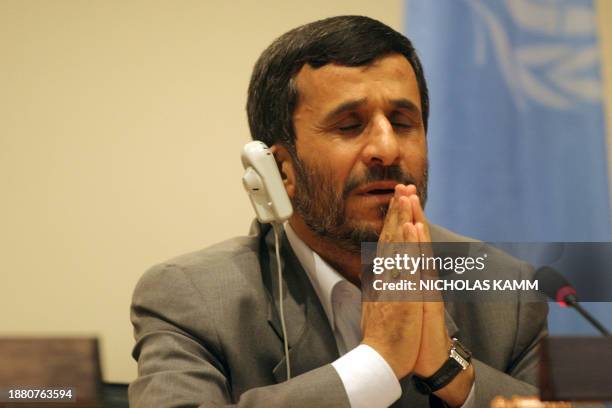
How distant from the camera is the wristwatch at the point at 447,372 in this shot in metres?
1.26

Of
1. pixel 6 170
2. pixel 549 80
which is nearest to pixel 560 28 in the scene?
pixel 549 80

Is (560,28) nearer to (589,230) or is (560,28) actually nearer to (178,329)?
(589,230)

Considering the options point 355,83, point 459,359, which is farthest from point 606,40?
point 459,359

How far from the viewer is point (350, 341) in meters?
1.47

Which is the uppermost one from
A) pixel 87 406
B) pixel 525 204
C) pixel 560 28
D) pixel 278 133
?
pixel 560 28

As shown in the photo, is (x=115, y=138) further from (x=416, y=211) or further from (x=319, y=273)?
(x=416, y=211)

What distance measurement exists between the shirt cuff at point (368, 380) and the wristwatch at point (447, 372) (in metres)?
0.08

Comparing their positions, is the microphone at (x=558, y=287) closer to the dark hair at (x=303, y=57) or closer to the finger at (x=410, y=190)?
the finger at (x=410, y=190)

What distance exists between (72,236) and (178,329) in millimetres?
934

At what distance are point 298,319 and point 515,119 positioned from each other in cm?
79

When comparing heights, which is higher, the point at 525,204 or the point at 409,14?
the point at 409,14

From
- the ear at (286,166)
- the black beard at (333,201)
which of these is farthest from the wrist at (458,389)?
the ear at (286,166)

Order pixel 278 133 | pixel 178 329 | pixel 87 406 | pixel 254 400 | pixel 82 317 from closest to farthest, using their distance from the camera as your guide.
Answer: pixel 87 406, pixel 254 400, pixel 178 329, pixel 278 133, pixel 82 317

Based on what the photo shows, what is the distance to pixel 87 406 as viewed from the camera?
0.81 metres
